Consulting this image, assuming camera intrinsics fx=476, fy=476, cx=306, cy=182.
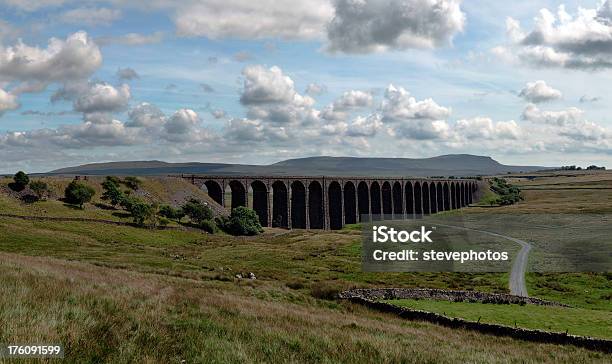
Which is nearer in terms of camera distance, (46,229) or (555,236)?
(46,229)

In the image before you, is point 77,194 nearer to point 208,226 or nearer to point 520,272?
point 208,226

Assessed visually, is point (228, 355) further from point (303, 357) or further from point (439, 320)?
point (439, 320)

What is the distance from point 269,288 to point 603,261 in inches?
1995

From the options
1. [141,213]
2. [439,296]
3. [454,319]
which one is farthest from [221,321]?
[141,213]

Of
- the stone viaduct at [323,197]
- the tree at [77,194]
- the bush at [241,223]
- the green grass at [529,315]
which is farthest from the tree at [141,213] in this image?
the green grass at [529,315]

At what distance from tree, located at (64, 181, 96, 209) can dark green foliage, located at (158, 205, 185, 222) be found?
40.9ft

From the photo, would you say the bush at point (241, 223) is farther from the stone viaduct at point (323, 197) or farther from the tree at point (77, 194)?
the tree at point (77, 194)

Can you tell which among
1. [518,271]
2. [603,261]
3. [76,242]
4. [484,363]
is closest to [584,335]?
[484,363]

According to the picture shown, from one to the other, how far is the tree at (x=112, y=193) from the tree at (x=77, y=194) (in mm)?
4198

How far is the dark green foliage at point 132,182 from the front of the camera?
9544cm

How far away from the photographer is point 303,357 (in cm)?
1103

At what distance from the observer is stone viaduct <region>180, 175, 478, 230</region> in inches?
4301

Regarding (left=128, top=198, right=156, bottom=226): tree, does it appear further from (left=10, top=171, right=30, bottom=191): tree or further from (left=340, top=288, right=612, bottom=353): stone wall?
(left=340, top=288, right=612, bottom=353): stone wall

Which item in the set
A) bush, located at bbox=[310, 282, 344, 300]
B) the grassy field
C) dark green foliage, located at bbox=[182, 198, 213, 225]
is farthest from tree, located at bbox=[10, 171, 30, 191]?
bush, located at bbox=[310, 282, 344, 300]
